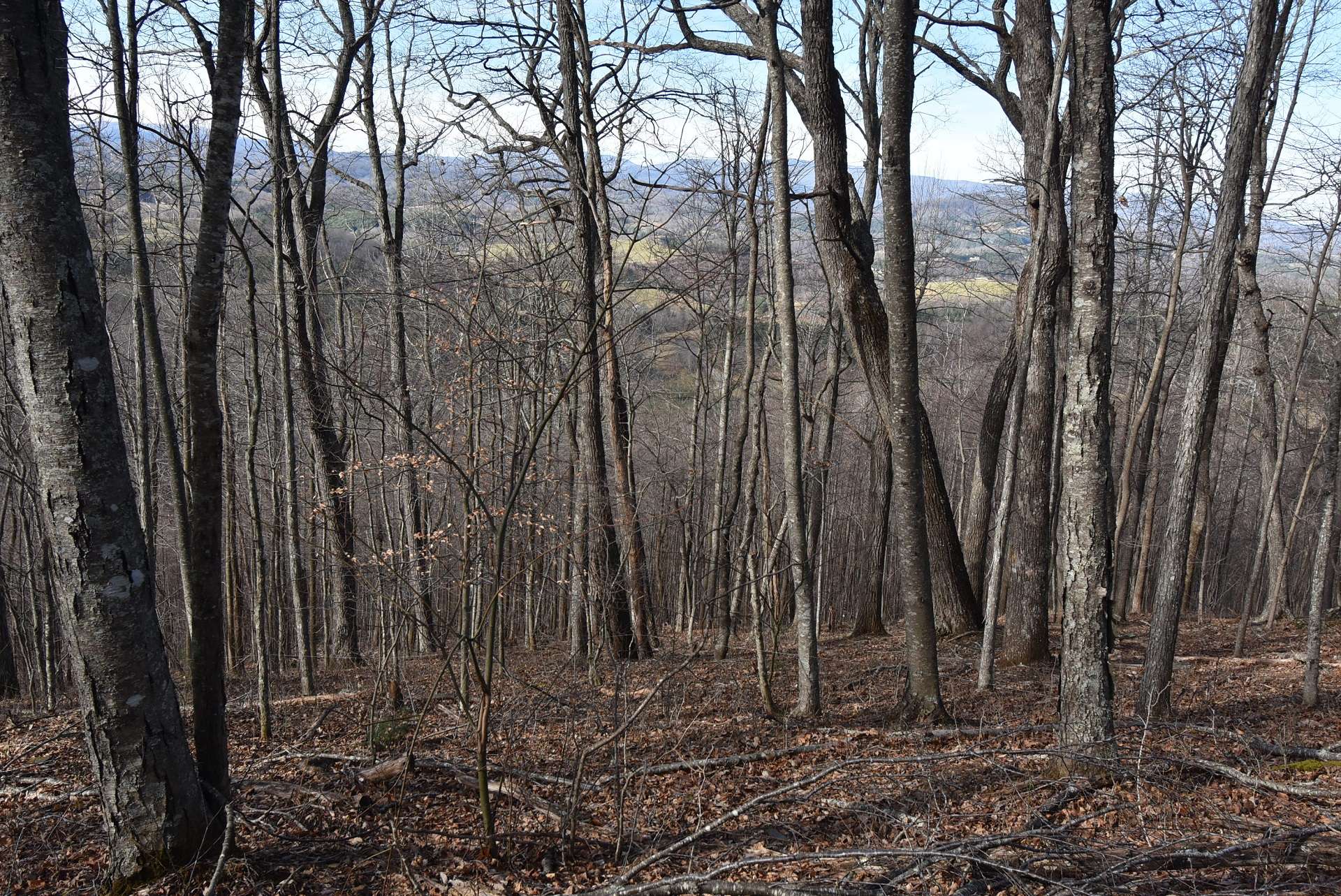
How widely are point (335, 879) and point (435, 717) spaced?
3117 mm

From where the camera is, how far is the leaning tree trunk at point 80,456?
3.07 meters

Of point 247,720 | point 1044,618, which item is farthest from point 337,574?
point 1044,618

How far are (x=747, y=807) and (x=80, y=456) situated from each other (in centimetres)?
Answer: 303

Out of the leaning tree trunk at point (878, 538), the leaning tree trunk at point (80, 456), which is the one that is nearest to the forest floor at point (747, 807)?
the leaning tree trunk at point (80, 456)

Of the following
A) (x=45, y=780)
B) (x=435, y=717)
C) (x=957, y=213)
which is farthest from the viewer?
(x=957, y=213)

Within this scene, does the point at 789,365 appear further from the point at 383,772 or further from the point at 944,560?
the point at 944,560

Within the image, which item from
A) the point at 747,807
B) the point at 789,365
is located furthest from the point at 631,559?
the point at 747,807

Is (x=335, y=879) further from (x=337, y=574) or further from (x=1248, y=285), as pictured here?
(x=1248, y=285)

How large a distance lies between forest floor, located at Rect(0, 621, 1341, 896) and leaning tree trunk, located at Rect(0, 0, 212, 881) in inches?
19.0

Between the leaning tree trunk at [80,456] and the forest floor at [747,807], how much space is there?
1.58 feet

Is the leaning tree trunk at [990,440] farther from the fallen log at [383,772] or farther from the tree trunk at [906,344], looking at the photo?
the fallen log at [383,772]

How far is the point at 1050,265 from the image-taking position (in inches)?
327

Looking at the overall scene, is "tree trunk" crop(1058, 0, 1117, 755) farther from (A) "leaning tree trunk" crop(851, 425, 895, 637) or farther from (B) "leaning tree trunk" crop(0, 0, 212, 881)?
(A) "leaning tree trunk" crop(851, 425, 895, 637)

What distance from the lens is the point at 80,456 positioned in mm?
3137
